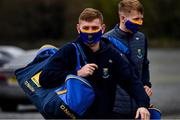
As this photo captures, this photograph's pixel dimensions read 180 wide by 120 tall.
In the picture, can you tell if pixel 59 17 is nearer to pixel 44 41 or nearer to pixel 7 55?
pixel 44 41

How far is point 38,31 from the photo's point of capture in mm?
82312

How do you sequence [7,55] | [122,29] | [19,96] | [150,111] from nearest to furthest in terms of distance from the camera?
[150,111]
[122,29]
[19,96]
[7,55]

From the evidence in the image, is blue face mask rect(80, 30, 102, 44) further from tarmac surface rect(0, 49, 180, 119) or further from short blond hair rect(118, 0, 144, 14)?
tarmac surface rect(0, 49, 180, 119)

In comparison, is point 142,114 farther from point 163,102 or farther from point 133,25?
point 163,102

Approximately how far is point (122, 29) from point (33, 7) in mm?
74232

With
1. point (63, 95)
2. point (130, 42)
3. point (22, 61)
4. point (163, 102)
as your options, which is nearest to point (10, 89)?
point (22, 61)

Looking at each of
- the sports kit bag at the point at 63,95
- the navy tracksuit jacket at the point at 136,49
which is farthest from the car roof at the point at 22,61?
the sports kit bag at the point at 63,95

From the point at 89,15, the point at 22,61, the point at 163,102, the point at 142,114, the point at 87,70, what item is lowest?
the point at 163,102

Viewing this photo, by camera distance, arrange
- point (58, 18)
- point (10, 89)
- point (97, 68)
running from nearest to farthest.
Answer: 1. point (97, 68)
2. point (10, 89)
3. point (58, 18)

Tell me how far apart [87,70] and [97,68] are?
0.14m

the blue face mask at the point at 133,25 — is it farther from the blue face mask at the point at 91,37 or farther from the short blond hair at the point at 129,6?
the blue face mask at the point at 91,37

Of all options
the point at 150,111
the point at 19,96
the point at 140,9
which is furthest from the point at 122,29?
the point at 19,96

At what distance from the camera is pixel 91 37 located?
6.25 m

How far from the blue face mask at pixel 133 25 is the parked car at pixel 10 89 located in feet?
34.8
